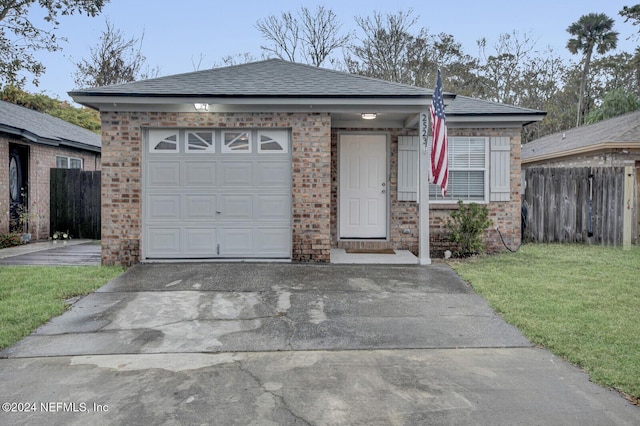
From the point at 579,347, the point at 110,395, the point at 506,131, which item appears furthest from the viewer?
the point at 506,131

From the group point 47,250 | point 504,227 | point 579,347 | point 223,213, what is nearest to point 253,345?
point 579,347

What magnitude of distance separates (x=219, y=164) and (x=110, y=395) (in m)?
5.36

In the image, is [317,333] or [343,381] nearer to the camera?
[343,381]

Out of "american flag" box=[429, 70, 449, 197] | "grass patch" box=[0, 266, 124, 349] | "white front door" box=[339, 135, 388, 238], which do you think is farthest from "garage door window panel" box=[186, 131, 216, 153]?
"american flag" box=[429, 70, 449, 197]

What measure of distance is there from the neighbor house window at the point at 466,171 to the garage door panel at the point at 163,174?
16.3ft

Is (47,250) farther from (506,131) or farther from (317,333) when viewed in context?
(506,131)

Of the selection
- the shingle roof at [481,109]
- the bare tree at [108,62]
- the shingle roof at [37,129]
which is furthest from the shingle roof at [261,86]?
the bare tree at [108,62]

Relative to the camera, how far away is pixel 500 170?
9.90 m

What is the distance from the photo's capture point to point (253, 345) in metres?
4.45

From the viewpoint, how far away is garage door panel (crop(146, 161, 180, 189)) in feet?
27.1

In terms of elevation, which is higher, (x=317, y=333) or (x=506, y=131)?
(x=506, y=131)

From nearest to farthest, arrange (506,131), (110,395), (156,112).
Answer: (110,395), (156,112), (506,131)

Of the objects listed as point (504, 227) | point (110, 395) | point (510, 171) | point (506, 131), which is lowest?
point (110, 395)

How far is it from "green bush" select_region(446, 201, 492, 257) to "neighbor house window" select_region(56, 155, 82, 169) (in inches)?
442
